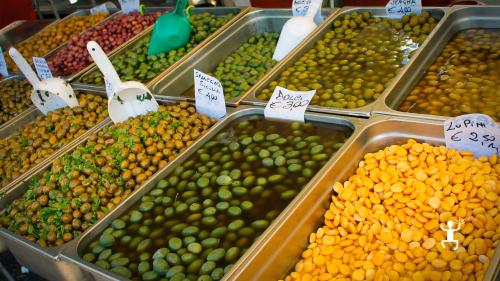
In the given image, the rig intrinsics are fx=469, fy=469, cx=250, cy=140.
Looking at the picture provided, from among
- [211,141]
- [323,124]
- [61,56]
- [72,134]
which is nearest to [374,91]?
[323,124]

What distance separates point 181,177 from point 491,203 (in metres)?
1.30

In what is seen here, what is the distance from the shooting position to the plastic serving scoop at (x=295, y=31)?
10.4 feet

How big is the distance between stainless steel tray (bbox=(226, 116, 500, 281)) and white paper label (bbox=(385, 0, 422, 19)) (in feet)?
4.03

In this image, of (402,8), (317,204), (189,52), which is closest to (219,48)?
(189,52)

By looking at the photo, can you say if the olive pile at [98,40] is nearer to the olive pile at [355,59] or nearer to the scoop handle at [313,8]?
the scoop handle at [313,8]

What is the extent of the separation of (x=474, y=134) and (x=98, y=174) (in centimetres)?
170

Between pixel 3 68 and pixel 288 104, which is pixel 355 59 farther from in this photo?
pixel 3 68

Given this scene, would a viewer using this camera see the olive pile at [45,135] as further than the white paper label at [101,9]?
No

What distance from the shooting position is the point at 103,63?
259 centimetres

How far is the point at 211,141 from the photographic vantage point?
242cm

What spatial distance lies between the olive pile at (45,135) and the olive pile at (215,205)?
3.13 feet

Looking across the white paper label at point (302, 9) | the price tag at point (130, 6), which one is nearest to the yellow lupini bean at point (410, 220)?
the white paper label at point (302, 9)

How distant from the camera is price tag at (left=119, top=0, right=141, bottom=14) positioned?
14.2 ft

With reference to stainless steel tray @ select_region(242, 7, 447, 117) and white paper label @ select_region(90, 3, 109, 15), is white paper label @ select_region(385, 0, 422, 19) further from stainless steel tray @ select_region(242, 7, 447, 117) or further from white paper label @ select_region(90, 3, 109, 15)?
white paper label @ select_region(90, 3, 109, 15)
